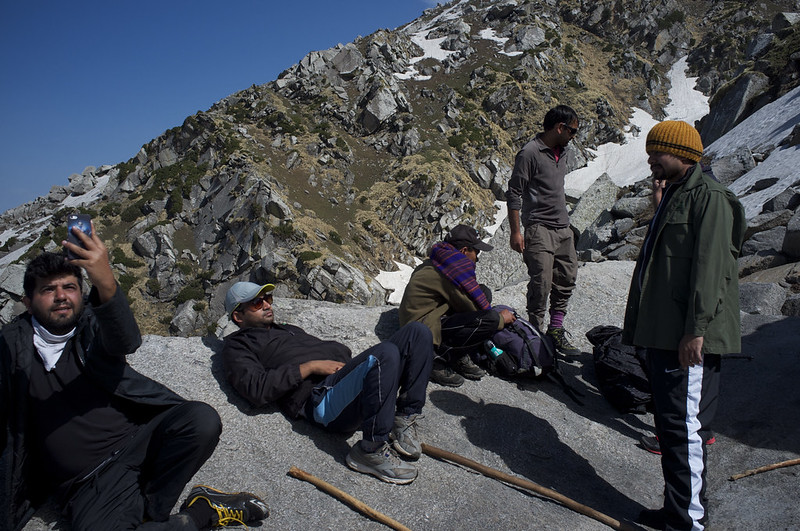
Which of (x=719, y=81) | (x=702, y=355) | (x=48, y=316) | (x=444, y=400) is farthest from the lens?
(x=719, y=81)

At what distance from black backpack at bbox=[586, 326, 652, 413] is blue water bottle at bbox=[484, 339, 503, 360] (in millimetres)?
1093

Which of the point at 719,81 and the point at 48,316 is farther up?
the point at 719,81

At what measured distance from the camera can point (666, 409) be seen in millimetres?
2729

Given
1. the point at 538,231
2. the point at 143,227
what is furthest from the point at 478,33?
the point at 538,231

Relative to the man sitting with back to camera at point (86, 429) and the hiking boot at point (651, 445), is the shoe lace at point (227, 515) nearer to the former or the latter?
the man sitting with back to camera at point (86, 429)

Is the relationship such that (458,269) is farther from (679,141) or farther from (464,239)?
(679,141)

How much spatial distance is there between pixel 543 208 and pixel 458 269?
4.85 feet

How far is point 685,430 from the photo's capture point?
8.72ft

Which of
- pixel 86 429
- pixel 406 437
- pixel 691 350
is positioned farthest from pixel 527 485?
pixel 86 429

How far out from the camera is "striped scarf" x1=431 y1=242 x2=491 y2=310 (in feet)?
14.8

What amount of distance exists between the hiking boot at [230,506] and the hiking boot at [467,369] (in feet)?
8.69

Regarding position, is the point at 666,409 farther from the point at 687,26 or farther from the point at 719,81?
the point at 687,26

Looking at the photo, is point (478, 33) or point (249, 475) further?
point (478, 33)

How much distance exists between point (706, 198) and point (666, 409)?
4.15 ft
